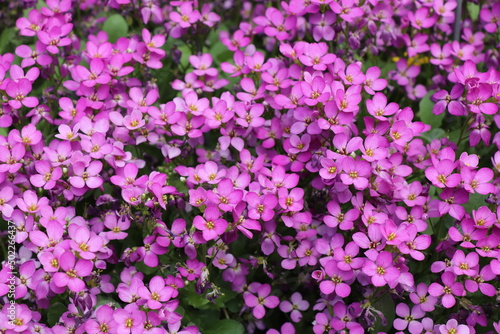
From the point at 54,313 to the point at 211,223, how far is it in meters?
0.73

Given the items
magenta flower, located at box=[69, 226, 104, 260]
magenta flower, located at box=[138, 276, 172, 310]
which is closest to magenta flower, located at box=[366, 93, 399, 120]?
magenta flower, located at box=[138, 276, 172, 310]

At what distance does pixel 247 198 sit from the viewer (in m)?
2.23

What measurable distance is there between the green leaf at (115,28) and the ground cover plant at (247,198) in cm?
40

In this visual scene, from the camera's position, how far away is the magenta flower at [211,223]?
6.97 feet

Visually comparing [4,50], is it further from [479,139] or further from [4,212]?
[479,139]

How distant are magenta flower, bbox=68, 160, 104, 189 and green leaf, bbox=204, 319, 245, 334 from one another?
0.76m

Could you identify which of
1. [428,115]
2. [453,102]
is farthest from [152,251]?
[428,115]

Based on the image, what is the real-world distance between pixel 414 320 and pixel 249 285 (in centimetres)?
68

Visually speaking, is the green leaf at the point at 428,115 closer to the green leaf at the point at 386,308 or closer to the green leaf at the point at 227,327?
the green leaf at the point at 386,308

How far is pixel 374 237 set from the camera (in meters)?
2.21

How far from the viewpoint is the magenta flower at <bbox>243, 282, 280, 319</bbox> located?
2436 millimetres

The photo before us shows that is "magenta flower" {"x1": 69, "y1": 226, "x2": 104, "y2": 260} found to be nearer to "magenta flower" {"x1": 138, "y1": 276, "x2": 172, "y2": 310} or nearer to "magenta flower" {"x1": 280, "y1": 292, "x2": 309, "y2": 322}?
"magenta flower" {"x1": 138, "y1": 276, "x2": 172, "y2": 310}

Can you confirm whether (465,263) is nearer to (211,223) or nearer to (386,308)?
(386,308)

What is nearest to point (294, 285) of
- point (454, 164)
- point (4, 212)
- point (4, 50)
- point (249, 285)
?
point (249, 285)
